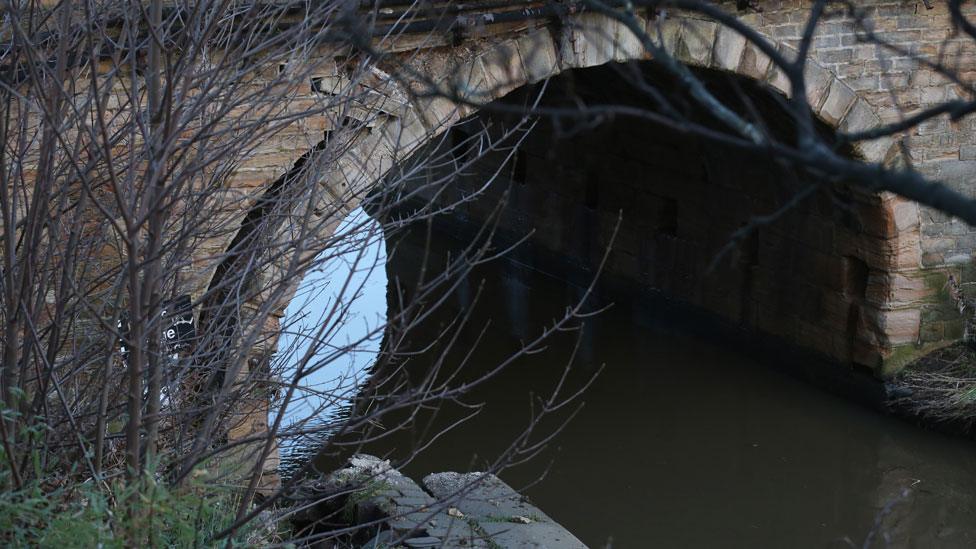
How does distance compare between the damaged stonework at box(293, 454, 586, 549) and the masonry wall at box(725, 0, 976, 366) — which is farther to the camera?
the masonry wall at box(725, 0, 976, 366)

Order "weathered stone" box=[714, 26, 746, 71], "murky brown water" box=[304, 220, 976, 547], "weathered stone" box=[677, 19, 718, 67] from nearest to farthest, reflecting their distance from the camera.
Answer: "murky brown water" box=[304, 220, 976, 547], "weathered stone" box=[677, 19, 718, 67], "weathered stone" box=[714, 26, 746, 71]

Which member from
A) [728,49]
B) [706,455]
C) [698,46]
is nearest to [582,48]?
[698,46]

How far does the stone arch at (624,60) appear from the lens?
21.8 ft

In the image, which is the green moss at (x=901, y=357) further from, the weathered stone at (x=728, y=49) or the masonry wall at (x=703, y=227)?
the weathered stone at (x=728, y=49)

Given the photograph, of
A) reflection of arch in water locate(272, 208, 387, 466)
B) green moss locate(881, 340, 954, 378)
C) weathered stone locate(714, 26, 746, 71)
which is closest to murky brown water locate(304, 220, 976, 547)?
green moss locate(881, 340, 954, 378)

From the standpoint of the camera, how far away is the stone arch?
6.63m

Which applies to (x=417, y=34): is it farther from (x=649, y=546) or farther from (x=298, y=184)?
(x=649, y=546)

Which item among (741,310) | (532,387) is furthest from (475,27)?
(741,310)

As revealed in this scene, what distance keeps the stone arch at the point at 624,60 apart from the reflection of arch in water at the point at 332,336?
0.64m

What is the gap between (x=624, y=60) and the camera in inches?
289

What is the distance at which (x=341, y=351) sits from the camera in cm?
338

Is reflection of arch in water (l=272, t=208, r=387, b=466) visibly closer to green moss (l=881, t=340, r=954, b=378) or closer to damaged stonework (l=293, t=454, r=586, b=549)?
damaged stonework (l=293, t=454, r=586, b=549)

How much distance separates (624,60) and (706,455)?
2.87 m

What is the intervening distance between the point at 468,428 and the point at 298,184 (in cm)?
494
